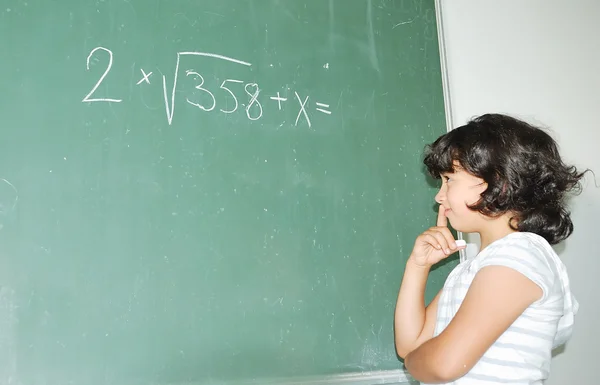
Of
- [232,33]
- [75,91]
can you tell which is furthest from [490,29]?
[75,91]

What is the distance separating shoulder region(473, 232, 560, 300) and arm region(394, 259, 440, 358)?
0.27 metres

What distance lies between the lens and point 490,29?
2.19 metres

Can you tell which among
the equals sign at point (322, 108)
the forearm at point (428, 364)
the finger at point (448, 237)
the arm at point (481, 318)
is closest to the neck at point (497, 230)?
the finger at point (448, 237)

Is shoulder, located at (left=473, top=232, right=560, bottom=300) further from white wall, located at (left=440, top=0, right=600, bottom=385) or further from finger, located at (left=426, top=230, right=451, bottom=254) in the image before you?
white wall, located at (left=440, top=0, right=600, bottom=385)

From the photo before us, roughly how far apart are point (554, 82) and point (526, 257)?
50.2 inches

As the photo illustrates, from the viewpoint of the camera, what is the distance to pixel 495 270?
48.2 inches

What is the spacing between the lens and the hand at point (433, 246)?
1.53 m

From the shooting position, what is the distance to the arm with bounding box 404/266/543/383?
46.7 inches

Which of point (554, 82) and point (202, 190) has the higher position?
point (554, 82)

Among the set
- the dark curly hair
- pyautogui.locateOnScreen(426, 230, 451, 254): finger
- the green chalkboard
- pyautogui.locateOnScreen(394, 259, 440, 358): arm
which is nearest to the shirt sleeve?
the dark curly hair

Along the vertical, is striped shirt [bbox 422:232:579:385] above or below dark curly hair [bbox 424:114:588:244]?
→ below

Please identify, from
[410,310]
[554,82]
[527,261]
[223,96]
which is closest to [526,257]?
[527,261]

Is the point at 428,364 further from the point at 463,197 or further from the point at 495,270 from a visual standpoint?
the point at 463,197

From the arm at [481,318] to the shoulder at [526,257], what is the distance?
0.05 ft
